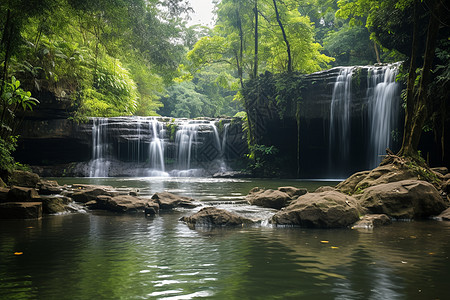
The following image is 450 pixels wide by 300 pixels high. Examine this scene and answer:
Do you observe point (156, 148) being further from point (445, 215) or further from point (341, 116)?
point (445, 215)

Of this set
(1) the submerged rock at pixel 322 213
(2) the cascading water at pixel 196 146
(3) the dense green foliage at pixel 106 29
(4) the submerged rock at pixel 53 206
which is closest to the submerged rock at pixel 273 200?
(1) the submerged rock at pixel 322 213

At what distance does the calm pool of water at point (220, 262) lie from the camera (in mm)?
2975

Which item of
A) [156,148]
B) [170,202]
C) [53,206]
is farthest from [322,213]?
[156,148]

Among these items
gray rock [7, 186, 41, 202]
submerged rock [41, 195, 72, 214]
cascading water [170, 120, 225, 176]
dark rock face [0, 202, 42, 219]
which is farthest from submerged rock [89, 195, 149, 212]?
cascading water [170, 120, 225, 176]

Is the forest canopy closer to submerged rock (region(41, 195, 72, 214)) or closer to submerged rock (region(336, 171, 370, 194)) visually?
submerged rock (region(336, 171, 370, 194))

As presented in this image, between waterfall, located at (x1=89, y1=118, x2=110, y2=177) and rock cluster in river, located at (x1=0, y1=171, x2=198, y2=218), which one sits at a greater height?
waterfall, located at (x1=89, y1=118, x2=110, y2=177)

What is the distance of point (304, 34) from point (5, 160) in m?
17.7

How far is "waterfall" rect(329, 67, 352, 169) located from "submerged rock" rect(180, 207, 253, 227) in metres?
14.4

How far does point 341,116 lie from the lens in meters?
19.6

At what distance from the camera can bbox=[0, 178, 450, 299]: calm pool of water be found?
2.97m

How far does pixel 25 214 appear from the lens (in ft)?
21.8

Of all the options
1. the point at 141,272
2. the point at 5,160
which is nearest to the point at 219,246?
the point at 141,272

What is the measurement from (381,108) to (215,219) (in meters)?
13.9

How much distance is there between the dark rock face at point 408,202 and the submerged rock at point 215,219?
247 cm
